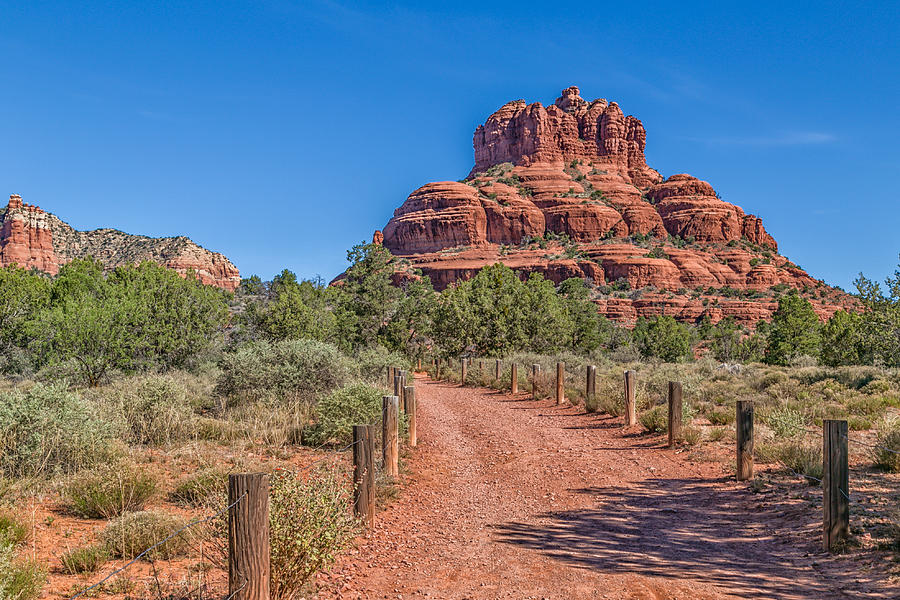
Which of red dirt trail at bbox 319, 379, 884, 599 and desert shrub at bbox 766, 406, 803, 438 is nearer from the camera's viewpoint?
red dirt trail at bbox 319, 379, 884, 599

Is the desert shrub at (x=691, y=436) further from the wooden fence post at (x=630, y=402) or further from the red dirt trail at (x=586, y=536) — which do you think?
the wooden fence post at (x=630, y=402)

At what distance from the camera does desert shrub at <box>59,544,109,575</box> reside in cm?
506

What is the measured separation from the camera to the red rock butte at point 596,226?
110938 mm

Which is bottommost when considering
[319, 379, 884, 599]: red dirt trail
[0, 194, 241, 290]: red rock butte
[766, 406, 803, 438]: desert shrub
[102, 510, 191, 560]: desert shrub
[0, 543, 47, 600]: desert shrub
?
[319, 379, 884, 599]: red dirt trail

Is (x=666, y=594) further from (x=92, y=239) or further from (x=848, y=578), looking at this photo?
(x=92, y=239)

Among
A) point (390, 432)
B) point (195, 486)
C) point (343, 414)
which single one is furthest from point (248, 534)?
point (343, 414)

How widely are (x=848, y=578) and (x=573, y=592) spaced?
2.33 metres

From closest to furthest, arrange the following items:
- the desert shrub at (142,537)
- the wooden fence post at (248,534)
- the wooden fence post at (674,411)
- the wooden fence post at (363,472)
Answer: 1. the wooden fence post at (248,534)
2. the desert shrub at (142,537)
3. the wooden fence post at (363,472)
4. the wooden fence post at (674,411)

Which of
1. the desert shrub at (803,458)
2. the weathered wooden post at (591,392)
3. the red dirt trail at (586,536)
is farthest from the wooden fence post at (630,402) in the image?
the desert shrub at (803,458)

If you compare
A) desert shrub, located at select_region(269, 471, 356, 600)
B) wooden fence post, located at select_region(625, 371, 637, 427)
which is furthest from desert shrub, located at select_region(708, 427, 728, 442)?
desert shrub, located at select_region(269, 471, 356, 600)

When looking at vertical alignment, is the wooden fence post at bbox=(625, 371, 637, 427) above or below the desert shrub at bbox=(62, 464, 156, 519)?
above

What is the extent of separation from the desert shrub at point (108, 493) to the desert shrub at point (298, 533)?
8.76 ft

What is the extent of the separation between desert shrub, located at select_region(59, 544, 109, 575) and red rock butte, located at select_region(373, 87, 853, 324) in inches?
3775

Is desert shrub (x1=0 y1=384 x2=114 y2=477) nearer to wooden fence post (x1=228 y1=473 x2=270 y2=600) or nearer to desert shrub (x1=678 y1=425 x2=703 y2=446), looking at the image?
wooden fence post (x1=228 y1=473 x2=270 y2=600)
